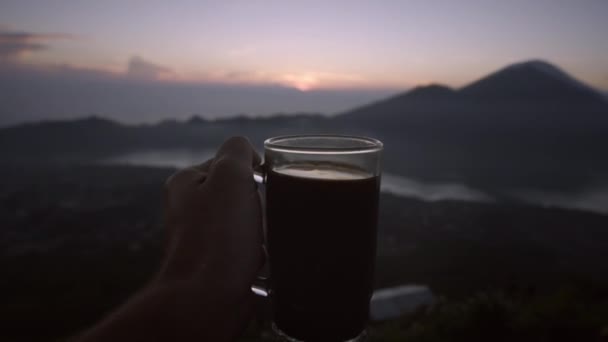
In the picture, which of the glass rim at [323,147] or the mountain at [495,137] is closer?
the glass rim at [323,147]

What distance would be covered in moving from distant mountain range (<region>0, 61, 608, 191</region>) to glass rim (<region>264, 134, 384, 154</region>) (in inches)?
4674

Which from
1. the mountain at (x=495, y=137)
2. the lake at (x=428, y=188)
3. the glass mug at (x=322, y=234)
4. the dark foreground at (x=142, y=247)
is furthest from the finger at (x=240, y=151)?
the mountain at (x=495, y=137)

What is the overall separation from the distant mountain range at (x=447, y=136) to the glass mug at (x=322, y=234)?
390ft

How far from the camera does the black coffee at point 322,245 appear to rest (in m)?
1.61

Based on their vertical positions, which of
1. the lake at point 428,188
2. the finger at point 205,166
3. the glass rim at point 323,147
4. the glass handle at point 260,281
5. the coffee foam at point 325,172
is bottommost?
the lake at point 428,188

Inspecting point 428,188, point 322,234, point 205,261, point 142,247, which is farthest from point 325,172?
point 428,188

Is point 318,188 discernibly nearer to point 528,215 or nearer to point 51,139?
point 528,215

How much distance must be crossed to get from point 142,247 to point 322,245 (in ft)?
227

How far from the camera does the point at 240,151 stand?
186cm

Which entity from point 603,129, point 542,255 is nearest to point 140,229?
point 542,255

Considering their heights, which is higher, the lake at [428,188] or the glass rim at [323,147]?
the glass rim at [323,147]

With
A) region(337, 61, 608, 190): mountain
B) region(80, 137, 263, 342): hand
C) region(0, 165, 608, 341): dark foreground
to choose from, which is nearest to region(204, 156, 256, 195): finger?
region(80, 137, 263, 342): hand

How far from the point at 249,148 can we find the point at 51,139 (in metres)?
181

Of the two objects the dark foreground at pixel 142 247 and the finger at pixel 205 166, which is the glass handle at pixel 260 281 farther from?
the dark foreground at pixel 142 247
